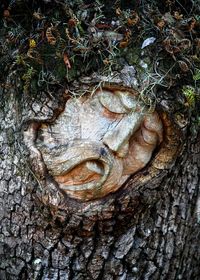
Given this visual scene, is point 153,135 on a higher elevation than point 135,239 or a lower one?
higher

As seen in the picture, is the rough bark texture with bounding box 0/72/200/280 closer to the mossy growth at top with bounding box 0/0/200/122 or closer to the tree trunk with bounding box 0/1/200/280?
the tree trunk with bounding box 0/1/200/280

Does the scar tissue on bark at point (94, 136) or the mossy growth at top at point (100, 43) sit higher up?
the mossy growth at top at point (100, 43)

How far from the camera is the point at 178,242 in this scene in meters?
2.12

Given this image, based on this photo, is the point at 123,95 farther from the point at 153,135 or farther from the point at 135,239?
the point at 135,239

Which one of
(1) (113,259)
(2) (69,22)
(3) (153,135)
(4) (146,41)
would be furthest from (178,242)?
(2) (69,22)

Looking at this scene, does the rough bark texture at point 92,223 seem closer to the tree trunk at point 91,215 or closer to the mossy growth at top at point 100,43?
the tree trunk at point 91,215

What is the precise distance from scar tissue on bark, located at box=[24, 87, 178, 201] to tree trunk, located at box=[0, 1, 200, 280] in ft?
0.14

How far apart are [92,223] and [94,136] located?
33 cm

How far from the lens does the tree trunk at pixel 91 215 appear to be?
185cm

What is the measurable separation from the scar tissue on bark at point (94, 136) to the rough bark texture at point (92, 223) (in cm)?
6

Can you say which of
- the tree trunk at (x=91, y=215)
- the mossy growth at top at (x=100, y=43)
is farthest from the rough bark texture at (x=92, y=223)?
the mossy growth at top at (x=100, y=43)

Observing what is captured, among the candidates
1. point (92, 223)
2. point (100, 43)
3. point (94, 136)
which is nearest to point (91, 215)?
point (92, 223)

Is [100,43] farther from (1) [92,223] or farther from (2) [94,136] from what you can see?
(1) [92,223]

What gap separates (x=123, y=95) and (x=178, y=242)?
72 cm
